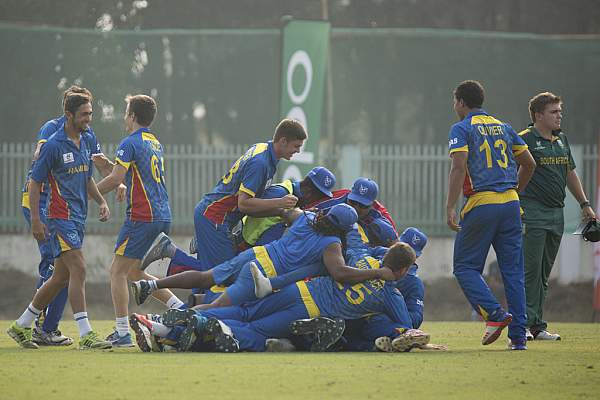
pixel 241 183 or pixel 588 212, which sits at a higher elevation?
pixel 241 183

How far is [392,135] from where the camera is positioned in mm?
24141

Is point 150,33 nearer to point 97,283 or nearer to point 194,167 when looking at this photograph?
point 194,167

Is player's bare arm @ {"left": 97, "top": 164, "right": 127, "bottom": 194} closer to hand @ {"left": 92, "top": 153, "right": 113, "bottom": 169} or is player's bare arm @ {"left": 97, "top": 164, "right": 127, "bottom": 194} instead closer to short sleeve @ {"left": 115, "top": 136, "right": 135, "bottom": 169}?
short sleeve @ {"left": 115, "top": 136, "right": 135, "bottom": 169}

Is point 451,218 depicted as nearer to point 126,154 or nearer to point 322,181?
point 322,181

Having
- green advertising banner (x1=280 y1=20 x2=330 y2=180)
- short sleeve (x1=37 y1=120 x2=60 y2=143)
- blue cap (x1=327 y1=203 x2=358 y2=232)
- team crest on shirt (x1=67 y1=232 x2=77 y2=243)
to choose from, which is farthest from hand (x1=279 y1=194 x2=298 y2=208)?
green advertising banner (x1=280 y1=20 x2=330 y2=180)

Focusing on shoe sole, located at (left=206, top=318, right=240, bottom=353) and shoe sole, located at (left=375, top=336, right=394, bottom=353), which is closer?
shoe sole, located at (left=206, top=318, right=240, bottom=353)

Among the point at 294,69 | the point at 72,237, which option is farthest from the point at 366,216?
the point at 294,69

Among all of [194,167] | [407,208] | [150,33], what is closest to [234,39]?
[150,33]

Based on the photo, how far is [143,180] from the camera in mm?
10586

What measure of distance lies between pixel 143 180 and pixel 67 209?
0.70 m

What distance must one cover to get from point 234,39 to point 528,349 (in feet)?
44.5

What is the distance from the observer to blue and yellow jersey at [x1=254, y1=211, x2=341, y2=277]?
10016 millimetres

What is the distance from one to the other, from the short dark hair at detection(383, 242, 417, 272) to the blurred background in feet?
35.2

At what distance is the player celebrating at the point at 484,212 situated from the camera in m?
10.2
